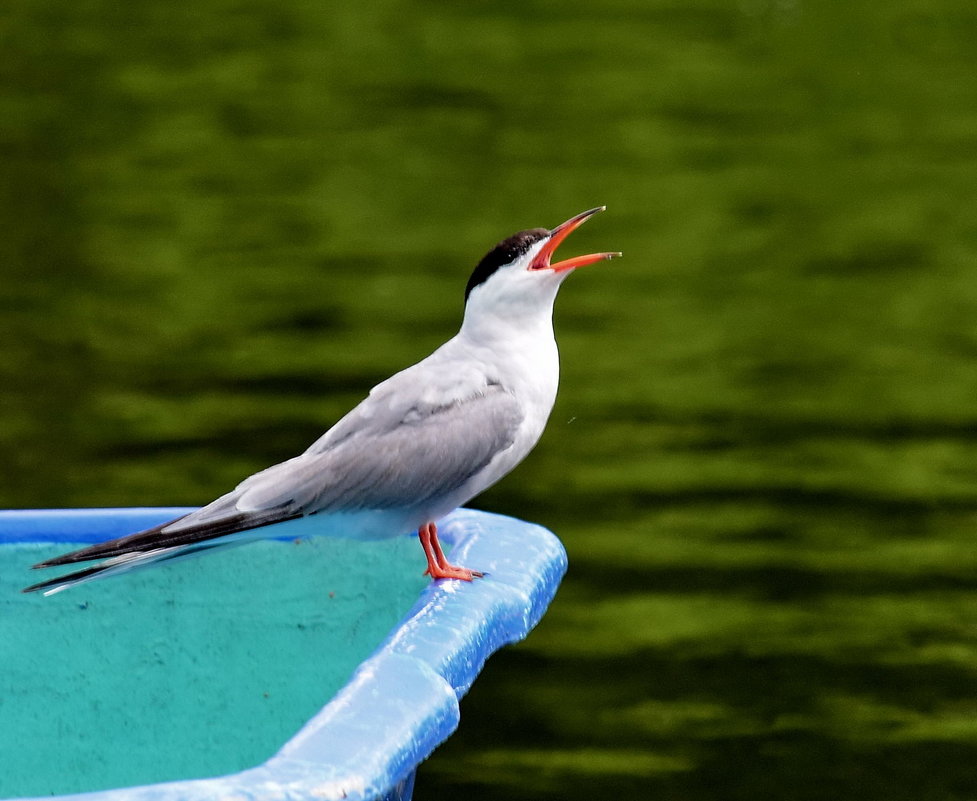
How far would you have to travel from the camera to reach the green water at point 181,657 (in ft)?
7.48

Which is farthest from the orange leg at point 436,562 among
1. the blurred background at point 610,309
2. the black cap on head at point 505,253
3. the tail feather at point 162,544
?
the blurred background at point 610,309

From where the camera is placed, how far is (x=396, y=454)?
2.16 meters

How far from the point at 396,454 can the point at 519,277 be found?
29 cm

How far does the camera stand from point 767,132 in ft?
27.3

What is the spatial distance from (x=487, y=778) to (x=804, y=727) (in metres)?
0.62

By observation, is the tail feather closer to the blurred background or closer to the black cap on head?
the black cap on head

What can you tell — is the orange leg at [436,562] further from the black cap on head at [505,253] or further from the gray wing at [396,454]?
the black cap on head at [505,253]

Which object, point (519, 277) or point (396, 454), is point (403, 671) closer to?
point (396, 454)

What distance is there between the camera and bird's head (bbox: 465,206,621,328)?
7.55 feet

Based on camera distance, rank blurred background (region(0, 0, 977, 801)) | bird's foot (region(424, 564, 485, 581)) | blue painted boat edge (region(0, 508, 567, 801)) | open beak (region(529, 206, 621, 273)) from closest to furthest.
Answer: blue painted boat edge (region(0, 508, 567, 801)), bird's foot (region(424, 564, 485, 581)), open beak (region(529, 206, 621, 273)), blurred background (region(0, 0, 977, 801))

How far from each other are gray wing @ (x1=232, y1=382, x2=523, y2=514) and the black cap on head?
0.16 metres

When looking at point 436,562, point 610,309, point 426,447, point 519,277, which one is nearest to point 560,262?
point 519,277

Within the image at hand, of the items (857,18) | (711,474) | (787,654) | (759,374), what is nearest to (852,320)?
(759,374)

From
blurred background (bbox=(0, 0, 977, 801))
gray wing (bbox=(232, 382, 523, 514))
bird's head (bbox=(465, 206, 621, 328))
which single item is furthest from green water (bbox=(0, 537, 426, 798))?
blurred background (bbox=(0, 0, 977, 801))
